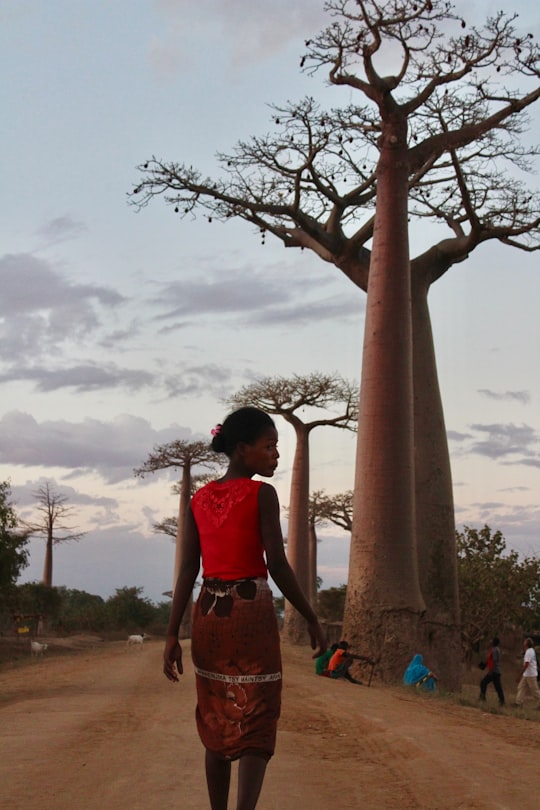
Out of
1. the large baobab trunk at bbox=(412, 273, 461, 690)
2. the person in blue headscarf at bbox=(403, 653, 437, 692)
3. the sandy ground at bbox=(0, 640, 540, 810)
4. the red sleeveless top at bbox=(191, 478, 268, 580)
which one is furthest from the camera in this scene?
the large baobab trunk at bbox=(412, 273, 461, 690)

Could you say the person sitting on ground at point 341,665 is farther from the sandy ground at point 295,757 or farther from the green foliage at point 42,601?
the green foliage at point 42,601

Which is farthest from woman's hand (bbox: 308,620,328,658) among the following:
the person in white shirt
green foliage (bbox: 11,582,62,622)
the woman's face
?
green foliage (bbox: 11,582,62,622)

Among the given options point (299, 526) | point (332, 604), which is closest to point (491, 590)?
point (299, 526)

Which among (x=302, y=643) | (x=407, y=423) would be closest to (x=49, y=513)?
(x=302, y=643)

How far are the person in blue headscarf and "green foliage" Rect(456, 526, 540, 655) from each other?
11.6 m

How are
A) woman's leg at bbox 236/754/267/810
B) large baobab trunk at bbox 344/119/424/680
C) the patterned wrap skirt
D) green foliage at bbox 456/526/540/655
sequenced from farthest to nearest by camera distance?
1. green foliage at bbox 456/526/540/655
2. large baobab trunk at bbox 344/119/424/680
3. the patterned wrap skirt
4. woman's leg at bbox 236/754/267/810

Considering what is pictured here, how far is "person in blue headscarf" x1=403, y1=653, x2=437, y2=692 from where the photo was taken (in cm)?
1154

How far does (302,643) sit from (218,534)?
22595 mm

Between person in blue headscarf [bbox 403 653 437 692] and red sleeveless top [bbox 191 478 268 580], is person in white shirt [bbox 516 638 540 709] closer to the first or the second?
person in blue headscarf [bbox 403 653 437 692]

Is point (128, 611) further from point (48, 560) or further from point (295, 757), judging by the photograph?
point (295, 757)

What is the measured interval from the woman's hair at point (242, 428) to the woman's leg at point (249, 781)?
91 cm

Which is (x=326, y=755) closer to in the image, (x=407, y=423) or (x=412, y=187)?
(x=407, y=423)

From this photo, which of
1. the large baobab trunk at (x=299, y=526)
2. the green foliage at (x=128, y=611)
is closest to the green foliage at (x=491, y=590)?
the large baobab trunk at (x=299, y=526)

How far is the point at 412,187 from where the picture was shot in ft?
55.4
